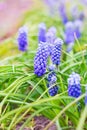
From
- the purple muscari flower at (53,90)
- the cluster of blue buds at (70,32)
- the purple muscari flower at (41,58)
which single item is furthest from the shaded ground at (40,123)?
the cluster of blue buds at (70,32)

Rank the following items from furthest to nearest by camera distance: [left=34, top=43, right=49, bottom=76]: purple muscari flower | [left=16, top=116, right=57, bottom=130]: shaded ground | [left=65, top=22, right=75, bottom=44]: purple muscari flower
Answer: [left=65, top=22, right=75, bottom=44]: purple muscari flower < [left=16, top=116, right=57, bottom=130]: shaded ground < [left=34, top=43, right=49, bottom=76]: purple muscari flower

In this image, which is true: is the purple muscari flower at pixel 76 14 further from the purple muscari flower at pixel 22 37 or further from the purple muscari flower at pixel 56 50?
the purple muscari flower at pixel 56 50

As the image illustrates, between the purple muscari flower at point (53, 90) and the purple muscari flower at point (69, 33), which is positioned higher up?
the purple muscari flower at point (69, 33)

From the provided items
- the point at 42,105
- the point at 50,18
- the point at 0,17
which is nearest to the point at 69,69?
the point at 42,105

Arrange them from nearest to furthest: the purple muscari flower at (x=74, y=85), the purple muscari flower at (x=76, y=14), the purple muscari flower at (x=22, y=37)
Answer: the purple muscari flower at (x=74, y=85) → the purple muscari flower at (x=22, y=37) → the purple muscari flower at (x=76, y=14)

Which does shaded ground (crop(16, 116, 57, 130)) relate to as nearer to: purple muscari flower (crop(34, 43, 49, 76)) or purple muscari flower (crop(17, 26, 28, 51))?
purple muscari flower (crop(34, 43, 49, 76))

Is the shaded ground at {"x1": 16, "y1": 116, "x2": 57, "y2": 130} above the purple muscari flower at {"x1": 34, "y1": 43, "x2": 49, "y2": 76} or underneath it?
underneath

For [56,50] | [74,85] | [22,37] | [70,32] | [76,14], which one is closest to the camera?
[74,85]

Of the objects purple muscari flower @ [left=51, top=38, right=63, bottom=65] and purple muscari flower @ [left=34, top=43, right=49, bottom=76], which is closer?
purple muscari flower @ [left=34, top=43, right=49, bottom=76]

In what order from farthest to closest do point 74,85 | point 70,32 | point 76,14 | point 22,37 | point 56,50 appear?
point 76,14, point 70,32, point 22,37, point 56,50, point 74,85

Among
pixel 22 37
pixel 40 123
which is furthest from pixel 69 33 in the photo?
pixel 40 123

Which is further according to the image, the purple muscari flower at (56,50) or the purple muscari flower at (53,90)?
the purple muscari flower at (56,50)

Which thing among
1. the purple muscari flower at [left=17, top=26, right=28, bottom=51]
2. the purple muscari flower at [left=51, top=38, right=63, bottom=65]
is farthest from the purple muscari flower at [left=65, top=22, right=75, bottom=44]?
the purple muscari flower at [left=51, top=38, right=63, bottom=65]

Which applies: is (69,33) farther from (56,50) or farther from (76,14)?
(56,50)
